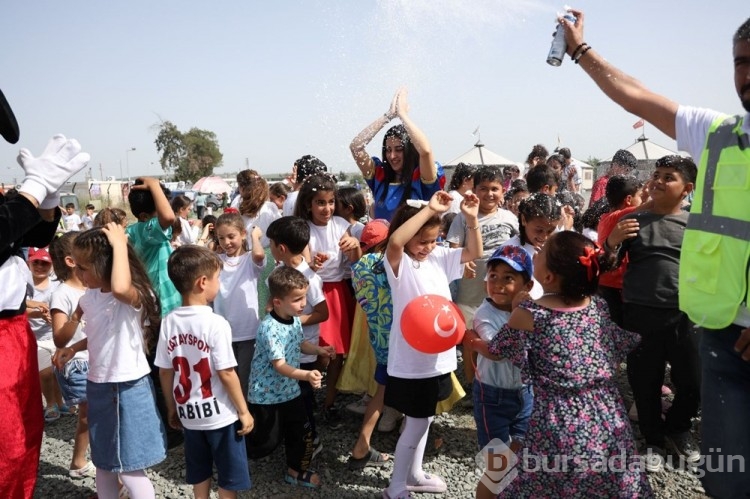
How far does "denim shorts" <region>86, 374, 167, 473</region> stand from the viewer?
2568mm

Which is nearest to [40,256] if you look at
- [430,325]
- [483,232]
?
[430,325]

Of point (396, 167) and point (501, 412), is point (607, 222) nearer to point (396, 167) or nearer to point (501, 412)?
point (396, 167)

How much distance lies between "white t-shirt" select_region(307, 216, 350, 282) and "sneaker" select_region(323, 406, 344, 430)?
1.06 meters

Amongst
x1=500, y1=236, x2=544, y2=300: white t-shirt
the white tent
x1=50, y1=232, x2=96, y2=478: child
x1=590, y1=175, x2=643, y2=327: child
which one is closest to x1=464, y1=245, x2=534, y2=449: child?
x1=500, y1=236, x2=544, y2=300: white t-shirt

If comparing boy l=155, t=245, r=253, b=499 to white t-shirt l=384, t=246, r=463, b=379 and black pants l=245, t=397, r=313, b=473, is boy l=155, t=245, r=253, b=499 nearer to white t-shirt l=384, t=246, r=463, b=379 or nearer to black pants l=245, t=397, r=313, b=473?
black pants l=245, t=397, r=313, b=473

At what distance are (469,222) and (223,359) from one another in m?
1.61

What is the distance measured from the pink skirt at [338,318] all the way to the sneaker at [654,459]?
7.25ft

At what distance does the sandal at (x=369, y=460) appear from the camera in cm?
330

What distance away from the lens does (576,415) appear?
204cm

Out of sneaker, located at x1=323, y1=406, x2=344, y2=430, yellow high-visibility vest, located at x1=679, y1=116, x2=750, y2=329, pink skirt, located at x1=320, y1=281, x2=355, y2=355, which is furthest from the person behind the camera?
sneaker, located at x1=323, y1=406, x2=344, y2=430

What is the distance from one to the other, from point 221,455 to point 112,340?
834 millimetres

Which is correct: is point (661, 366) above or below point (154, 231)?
below

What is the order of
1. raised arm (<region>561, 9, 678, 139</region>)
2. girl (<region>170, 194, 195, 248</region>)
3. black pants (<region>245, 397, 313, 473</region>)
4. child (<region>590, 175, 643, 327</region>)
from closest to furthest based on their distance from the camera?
raised arm (<region>561, 9, 678, 139</region>)
black pants (<region>245, 397, 313, 473</region>)
child (<region>590, 175, 643, 327</region>)
girl (<region>170, 194, 195, 248</region>)

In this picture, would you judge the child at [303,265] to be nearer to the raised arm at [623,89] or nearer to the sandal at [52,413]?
the raised arm at [623,89]
